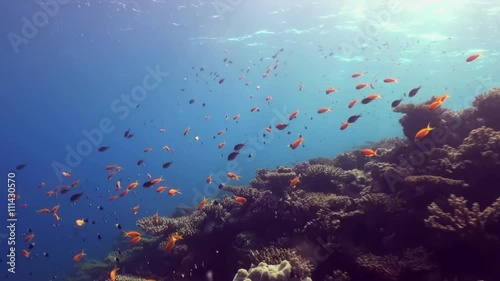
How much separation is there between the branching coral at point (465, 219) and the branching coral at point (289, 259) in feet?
8.14


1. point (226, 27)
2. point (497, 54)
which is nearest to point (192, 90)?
point (226, 27)

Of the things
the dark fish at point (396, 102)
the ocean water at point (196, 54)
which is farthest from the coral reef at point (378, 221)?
the ocean water at point (196, 54)

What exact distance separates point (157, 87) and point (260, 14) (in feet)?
132

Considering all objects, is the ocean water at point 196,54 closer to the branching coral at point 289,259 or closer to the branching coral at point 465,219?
the branching coral at point 289,259

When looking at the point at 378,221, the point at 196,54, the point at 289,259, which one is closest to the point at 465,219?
the point at 378,221

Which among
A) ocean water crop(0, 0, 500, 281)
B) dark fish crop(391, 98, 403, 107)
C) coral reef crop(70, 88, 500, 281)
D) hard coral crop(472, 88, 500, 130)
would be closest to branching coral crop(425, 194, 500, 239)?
coral reef crop(70, 88, 500, 281)

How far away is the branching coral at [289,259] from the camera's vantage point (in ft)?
19.9

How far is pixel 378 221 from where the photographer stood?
732cm

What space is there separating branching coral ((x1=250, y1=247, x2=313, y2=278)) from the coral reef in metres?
0.03

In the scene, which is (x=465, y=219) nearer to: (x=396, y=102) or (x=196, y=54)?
(x=396, y=102)

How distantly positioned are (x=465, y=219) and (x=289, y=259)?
3259 millimetres

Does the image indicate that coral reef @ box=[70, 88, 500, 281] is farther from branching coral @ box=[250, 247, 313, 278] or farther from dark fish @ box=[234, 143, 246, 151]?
dark fish @ box=[234, 143, 246, 151]

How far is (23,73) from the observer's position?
40.7m

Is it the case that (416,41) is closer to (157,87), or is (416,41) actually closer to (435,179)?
(435,179)
